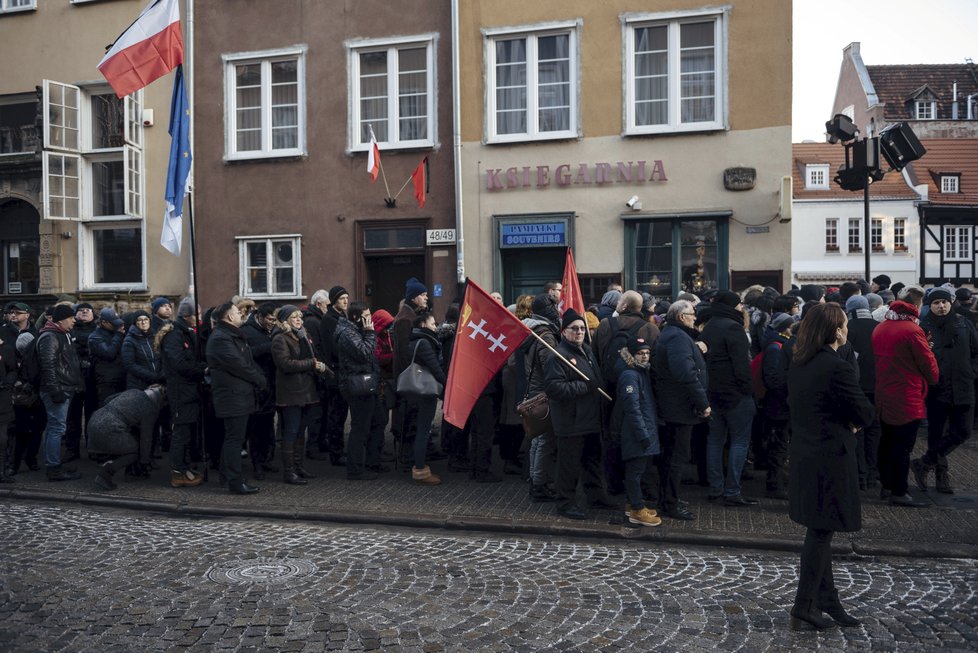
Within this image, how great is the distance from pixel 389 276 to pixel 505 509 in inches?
392

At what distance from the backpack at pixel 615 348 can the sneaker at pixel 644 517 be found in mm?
1132

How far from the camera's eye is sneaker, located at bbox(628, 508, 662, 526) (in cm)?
775

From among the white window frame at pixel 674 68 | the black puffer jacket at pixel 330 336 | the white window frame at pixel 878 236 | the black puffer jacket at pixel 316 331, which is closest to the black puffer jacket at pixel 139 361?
the black puffer jacket at pixel 316 331

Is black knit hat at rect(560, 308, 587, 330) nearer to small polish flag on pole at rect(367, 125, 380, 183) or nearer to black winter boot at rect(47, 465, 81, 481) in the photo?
black winter boot at rect(47, 465, 81, 481)

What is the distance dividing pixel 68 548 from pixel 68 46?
15.0 m

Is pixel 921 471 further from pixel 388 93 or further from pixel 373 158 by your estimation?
pixel 388 93

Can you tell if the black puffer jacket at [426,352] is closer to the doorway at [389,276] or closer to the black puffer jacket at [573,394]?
the black puffer jacket at [573,394]

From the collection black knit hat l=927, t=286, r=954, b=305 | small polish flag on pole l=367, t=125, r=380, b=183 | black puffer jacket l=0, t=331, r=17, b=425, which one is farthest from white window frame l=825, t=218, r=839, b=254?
black puffer jacket l=0, t=331, r=17, b=425

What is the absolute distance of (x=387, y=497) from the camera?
29.6 feet

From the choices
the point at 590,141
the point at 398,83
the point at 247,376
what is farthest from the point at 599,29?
the point at 247,376

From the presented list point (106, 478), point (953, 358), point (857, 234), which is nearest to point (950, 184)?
point (857, 234)

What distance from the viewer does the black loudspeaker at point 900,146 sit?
487 inches

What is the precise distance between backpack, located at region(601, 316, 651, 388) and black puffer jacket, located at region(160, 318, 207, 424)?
14.0 ft

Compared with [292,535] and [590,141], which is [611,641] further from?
[590,141]
